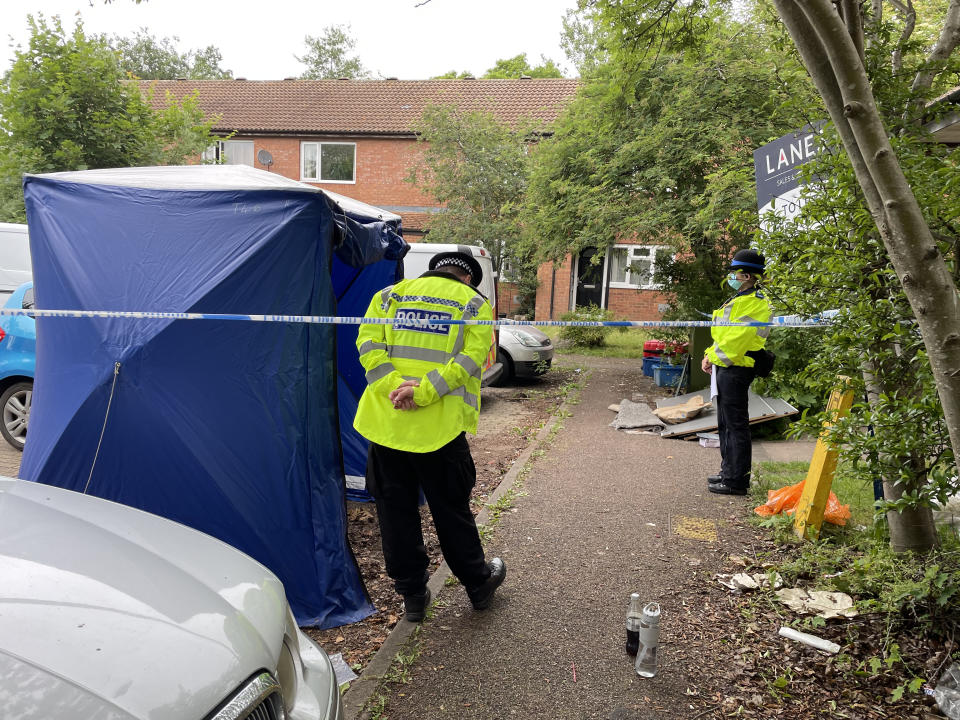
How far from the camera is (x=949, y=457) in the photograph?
2928 millimetres

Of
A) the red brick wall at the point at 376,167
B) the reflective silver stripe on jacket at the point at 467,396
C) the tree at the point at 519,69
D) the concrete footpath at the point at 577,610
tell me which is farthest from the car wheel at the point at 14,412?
the tree at the point at 519,69

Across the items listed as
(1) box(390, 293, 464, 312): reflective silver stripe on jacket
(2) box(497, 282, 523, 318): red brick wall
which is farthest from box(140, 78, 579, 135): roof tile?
(1) box(390, 293, 464, 312): reflective silver stripe on jacket

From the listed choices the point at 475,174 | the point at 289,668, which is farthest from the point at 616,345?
the point at 289,668

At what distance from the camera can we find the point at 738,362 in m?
5.54

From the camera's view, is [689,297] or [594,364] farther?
[594,364]

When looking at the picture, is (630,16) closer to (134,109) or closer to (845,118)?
(845,118)

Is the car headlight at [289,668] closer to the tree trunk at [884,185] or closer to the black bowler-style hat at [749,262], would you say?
the tree trunk at [884,185]

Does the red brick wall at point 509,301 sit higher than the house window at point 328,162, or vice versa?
the house window at point 328,162

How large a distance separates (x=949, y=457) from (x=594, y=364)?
1119 centimetres

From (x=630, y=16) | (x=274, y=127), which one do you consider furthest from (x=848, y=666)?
(x=274, y=127)

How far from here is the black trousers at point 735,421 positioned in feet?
18.4

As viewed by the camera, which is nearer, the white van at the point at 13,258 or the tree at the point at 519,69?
the white van at the point at 13,258

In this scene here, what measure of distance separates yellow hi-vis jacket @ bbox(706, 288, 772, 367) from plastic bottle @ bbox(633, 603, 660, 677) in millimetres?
2900

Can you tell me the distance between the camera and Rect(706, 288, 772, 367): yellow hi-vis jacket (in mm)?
5446
